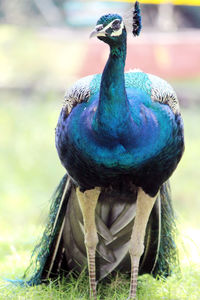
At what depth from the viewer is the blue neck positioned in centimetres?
251

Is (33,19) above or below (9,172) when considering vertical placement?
above

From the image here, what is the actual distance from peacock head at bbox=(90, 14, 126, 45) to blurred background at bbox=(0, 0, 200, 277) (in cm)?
217

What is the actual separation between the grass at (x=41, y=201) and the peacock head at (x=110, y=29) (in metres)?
1.13

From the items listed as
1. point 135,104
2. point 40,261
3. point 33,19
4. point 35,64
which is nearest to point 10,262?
point 40,261

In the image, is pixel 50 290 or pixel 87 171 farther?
pixel 50 290

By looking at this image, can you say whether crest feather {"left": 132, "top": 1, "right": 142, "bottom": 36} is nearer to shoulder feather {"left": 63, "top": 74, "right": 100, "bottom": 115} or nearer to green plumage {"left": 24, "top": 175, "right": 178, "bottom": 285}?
shoulder feather {"left": 63, "top": 74, "right": 100, "bottom": 115}

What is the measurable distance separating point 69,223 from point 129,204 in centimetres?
35

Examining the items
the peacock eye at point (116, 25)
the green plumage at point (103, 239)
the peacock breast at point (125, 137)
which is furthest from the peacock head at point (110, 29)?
the green plumage at point (103, 239)

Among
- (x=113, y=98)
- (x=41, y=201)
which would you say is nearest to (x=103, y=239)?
(x=113, y=98)

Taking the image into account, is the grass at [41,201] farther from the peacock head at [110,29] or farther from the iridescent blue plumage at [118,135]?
the peacock head at [110,29]

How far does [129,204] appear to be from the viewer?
3.03 metres

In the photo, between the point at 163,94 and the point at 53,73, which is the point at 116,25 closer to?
the point at 163,94

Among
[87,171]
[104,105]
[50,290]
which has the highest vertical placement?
[104,105]

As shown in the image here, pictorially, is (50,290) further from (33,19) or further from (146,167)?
(33,19)
